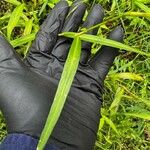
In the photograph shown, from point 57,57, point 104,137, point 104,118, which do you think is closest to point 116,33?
point 57,57

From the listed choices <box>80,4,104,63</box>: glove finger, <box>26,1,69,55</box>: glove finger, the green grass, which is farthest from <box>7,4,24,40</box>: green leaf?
<box>80,4,104,63</box>: glove finger

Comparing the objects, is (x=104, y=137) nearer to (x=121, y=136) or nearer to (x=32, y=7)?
(x=121, y=136)

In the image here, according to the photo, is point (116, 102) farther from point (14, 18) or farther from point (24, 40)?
point (14, 18)

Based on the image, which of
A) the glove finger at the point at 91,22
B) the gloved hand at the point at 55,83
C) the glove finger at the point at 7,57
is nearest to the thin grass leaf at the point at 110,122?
the gloved hand at the point at 55,83

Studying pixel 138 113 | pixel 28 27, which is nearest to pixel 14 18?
pixel 28 27

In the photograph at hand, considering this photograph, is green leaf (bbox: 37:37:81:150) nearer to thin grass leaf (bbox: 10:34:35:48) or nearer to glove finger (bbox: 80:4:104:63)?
glove finger (bbox: 80:4:104:63)
